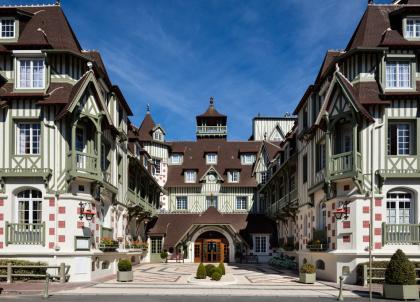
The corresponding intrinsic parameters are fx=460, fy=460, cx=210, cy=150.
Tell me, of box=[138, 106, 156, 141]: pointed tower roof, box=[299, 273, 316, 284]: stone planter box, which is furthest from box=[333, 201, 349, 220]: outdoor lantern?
box=[138, 106, 156, 141]: pointed tower roof

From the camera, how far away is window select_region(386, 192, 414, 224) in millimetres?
21016

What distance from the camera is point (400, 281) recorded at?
16.4m

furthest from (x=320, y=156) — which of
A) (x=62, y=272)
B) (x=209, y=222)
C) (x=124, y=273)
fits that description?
(x=209, y=222)

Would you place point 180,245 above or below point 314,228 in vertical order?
below

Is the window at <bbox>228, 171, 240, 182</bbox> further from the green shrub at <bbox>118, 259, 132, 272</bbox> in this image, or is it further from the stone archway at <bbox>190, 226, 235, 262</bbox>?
the green shrub at <bbox>118, 259, 132, 272</bbox>

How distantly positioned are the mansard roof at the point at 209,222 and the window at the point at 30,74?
859 inches

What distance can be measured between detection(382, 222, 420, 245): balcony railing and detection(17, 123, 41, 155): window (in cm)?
1648

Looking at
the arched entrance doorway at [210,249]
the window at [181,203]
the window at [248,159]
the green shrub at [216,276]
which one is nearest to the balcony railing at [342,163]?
the green shrub at [216,276]

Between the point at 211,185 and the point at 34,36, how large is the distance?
27979 mm

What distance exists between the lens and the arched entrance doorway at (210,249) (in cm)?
4178

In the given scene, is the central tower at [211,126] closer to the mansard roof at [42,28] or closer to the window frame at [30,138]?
the mansard roof at [42,28]

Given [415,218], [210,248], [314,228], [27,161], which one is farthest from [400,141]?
[210,248]

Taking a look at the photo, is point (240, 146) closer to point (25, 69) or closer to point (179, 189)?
point (179, 189)

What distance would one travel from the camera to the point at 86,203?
22.0 m
